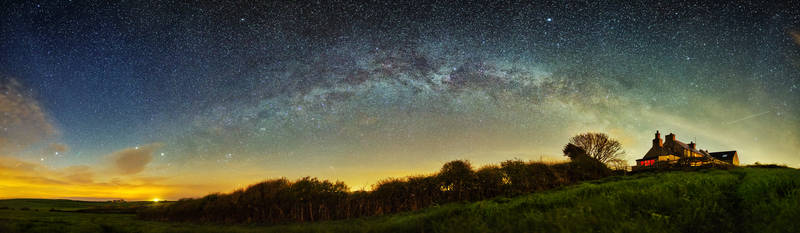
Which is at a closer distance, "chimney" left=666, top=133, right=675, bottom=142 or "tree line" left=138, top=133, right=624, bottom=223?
"tree line" left=138, top=133, right=624, bottom=223

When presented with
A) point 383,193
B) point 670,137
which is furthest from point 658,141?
point 383,193

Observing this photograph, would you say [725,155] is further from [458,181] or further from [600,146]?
[458,181]

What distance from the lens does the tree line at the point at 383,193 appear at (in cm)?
3256

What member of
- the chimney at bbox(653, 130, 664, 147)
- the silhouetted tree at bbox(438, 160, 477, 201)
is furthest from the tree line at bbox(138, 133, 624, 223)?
the chimney at bbox(653, 130, 664, 147)

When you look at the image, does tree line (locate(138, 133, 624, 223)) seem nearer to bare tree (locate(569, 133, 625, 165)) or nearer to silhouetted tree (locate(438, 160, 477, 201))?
silhouetted tree (locate(438, 160, 477, 201))

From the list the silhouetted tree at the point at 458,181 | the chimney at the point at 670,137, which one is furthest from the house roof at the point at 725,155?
the silhouetted tree at the point at 458,181

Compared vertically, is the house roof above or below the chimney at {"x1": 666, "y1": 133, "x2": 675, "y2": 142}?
below

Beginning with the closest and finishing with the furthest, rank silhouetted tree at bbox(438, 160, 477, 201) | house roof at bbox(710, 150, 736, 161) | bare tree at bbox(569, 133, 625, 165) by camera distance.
Result: silhouetted tree at bbox(438, 160, 477, 201)
bare tree at bbox(569, 133, 625, 165)
house roof at bbox(710, 150, 736, 161)

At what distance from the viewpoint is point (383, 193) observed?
3344 cm

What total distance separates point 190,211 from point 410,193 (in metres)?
28.4

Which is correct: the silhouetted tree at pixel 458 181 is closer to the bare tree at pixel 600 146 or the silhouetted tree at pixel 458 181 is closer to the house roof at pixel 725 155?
the bare tree at pixel 600 146

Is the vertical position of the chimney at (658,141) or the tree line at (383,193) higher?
the chimney at (658,141)

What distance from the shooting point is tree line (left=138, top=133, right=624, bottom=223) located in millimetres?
32562

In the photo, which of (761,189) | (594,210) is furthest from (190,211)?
(761,189)
